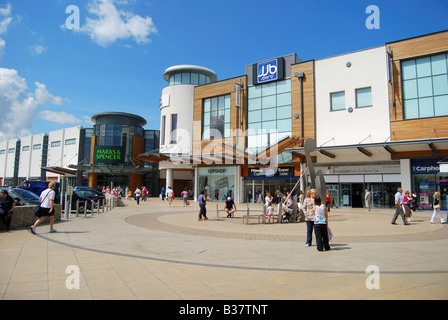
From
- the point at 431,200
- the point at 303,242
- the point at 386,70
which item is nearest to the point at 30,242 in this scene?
the point at 303,242

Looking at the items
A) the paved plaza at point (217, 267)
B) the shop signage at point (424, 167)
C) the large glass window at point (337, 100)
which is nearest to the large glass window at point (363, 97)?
the large glass window at point (337, 100)

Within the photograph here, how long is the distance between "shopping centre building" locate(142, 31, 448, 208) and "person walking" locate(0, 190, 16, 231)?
34.4ft

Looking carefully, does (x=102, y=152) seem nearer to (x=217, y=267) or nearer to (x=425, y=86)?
(x=425, y=86)

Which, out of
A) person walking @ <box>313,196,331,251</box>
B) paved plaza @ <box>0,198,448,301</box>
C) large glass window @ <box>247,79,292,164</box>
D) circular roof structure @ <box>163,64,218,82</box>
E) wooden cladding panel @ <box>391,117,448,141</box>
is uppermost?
circular roof structure @ <box>163,64,218,82</box>

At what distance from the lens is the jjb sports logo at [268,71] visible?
33969 mm

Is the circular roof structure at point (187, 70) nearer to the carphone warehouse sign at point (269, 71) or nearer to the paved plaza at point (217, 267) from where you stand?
the carphone warehouse sign at point (269, 71)

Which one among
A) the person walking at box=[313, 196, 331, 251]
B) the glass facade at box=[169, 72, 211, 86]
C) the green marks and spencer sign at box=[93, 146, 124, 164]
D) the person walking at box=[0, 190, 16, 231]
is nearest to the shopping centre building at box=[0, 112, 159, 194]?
the green marks and spencer sign at box=[93, 146, 124, 164]

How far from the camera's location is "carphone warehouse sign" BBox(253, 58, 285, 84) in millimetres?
33656

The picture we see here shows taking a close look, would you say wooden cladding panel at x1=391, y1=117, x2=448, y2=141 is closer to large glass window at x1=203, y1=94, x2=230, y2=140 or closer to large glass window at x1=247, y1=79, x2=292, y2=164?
large glass window at x1=247, y1=79, x2=292, y2=164

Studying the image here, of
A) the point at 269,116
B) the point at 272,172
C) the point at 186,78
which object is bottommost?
the point at 272,172

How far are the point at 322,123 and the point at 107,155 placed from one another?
3672 cm

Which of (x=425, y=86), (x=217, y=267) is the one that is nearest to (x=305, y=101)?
(x=425, y=86)

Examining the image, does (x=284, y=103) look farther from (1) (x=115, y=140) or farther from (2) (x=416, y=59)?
(1) (x=115, y=140)

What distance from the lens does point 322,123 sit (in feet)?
100
